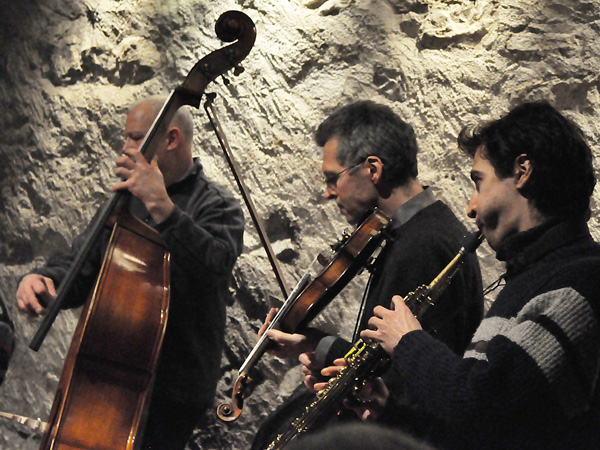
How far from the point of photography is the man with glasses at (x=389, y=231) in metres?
1.96

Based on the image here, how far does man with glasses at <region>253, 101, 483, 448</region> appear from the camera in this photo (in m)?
1.96

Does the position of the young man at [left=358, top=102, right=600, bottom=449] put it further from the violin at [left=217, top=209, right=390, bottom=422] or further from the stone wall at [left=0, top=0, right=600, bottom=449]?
the stone wall at [left=0, top=0, right=600, bottom=449]

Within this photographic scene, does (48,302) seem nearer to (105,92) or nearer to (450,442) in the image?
(105,92)

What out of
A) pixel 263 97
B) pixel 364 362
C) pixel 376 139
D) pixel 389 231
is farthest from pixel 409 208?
pixel 263 97

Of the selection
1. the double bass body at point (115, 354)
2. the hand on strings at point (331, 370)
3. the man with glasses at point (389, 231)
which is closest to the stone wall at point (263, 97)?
the man with glasses at point (389, 231)

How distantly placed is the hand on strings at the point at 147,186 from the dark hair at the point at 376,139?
1.51ft

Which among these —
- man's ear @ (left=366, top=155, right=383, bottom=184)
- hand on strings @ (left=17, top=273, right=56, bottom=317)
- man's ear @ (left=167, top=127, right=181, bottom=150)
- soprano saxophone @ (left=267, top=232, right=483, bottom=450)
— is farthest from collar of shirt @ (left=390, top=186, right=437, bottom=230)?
hand on strings @ (left=17, top=273, right=56, bottom=317)

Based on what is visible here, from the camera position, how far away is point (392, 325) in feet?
5.42

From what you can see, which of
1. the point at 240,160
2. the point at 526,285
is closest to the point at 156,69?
the point at 240,160

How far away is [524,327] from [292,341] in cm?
67

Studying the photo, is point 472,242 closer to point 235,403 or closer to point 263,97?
point 235,403

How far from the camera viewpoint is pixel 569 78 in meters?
2.60

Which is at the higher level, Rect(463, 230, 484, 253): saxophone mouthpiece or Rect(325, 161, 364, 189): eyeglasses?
Rect(463, 230, 484, 253): saxophone mouthpiece

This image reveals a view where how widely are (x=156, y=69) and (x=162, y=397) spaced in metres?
1.36
